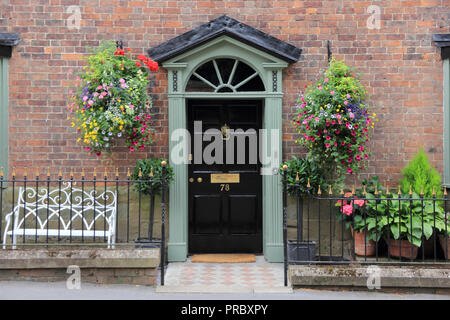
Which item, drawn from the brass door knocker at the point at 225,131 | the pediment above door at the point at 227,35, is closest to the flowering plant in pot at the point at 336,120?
the pediment above door at the point at 227,35

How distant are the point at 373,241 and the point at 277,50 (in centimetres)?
305

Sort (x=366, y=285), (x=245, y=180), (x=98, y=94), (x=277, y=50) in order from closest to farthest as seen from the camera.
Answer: (x=366, y=285), (x=98, y=94), (x=277, y=50), (x=245, y=180)

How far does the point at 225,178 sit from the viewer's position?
7898 millimetres

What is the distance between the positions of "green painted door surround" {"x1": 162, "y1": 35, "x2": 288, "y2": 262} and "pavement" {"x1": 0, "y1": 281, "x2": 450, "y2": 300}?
174cm

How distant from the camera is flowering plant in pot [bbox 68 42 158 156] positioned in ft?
22.6

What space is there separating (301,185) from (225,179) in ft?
4.48

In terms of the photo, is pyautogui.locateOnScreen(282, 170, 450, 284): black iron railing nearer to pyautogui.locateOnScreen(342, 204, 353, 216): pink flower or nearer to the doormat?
pyautogui.locateOnScreen(342, 204, 353, 216): pink flower

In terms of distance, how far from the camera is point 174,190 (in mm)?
7496

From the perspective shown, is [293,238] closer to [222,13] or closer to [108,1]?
[222,13]

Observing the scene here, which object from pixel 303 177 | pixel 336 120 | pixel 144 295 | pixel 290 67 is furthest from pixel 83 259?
pixel 290 67

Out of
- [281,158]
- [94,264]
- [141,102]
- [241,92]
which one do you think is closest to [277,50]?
[241,92]

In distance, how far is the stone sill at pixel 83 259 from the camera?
236 inches

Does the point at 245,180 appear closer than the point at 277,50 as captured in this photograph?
No

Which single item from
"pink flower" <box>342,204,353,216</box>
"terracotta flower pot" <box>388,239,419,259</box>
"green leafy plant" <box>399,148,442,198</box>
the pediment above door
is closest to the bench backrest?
the pediment above door
